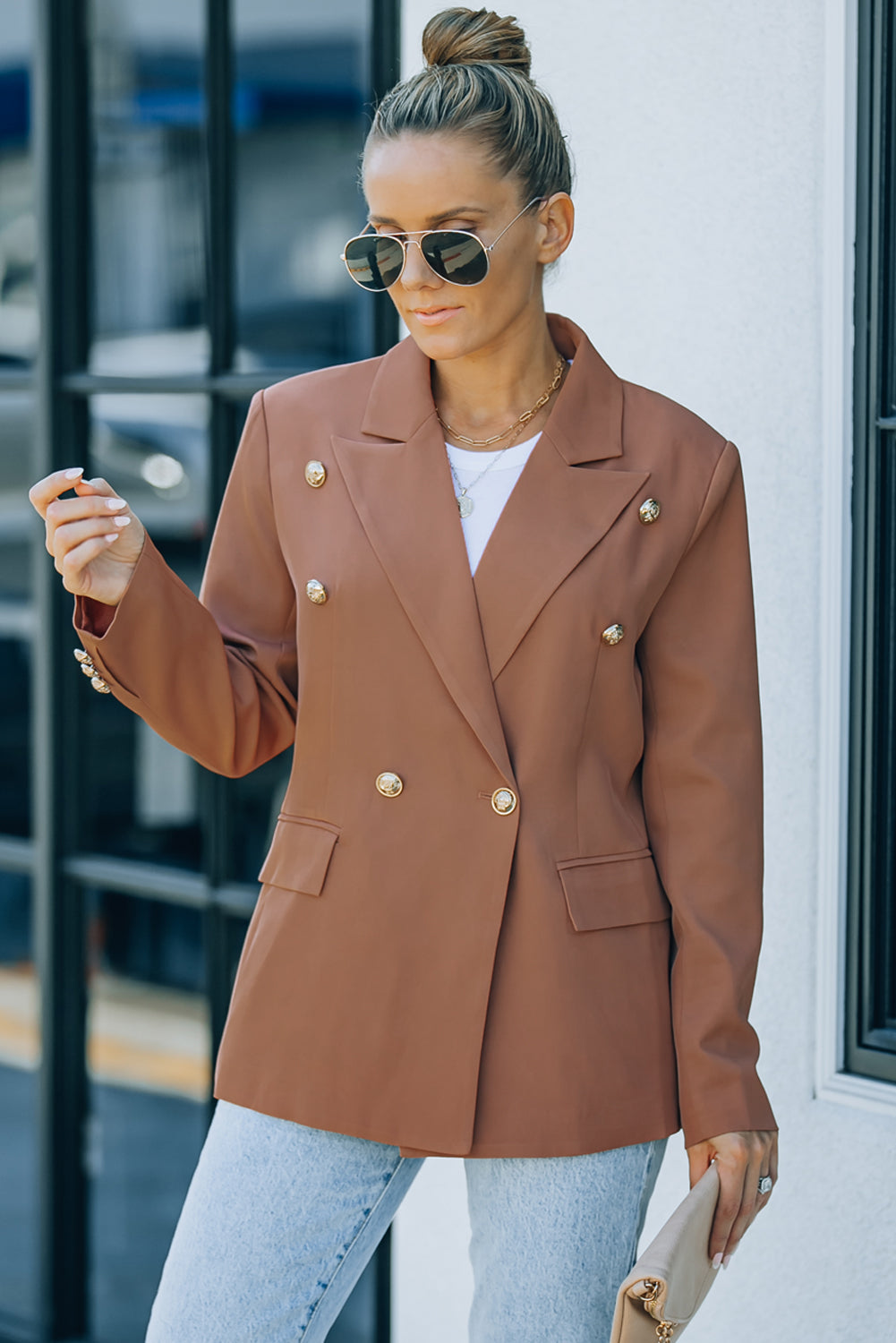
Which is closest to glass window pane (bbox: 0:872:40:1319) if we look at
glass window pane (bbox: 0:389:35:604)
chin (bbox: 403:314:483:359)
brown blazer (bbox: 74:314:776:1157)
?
glass window pane (bbox: 0:389:35:604)

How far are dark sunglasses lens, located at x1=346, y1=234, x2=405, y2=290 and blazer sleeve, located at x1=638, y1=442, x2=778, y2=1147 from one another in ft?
1.28

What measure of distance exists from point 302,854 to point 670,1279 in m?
0.53

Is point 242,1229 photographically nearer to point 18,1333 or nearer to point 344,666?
point 344,666

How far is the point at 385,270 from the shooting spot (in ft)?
4.89

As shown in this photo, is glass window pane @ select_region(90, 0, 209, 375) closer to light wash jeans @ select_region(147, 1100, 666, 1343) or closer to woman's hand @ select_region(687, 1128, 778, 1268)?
light wash jeans @ select_region(147, 1100, 666, 1343)

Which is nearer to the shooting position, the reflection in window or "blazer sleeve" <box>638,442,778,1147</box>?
"blazer sleeve" <box>638,442,778,1147</box>

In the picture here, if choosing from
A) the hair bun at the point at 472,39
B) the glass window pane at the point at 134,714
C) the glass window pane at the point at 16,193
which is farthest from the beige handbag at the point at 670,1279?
the glass window pane at the point at 16,193

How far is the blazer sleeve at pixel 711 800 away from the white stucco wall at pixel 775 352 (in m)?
0.52

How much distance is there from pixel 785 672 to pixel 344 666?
0.81m

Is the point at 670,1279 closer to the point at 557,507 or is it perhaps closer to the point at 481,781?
the point at 481,781

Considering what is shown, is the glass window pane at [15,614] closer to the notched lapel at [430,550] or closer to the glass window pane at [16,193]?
the glass window pane at [16,193]

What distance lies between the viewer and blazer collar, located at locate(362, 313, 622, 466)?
1578 mm

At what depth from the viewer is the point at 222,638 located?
1598 mm

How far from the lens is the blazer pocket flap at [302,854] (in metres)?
1.53
